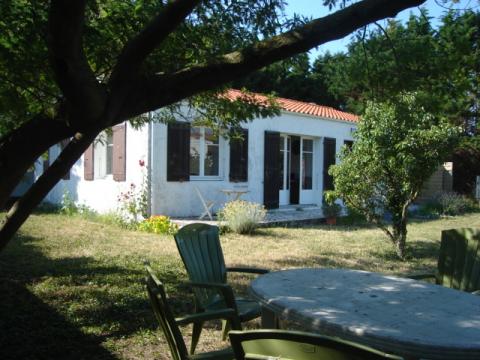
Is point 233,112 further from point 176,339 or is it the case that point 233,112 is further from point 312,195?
point 312,195

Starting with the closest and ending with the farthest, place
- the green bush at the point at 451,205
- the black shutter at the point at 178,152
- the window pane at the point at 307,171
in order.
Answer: the black shutter at the point at 178,152 → the window pane at the point at 307,171 → the green bush at the point at 451,205

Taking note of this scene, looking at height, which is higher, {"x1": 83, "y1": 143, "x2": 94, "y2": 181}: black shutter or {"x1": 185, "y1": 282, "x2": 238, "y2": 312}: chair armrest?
{"x1": 83, "y1": 143, "x2": 94, "y2": 181}: black shutter

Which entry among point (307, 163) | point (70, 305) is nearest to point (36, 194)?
point (70, 305)

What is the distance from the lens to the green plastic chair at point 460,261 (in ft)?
13.3

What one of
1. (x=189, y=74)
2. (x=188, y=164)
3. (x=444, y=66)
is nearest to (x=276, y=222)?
(x=188, y=164)

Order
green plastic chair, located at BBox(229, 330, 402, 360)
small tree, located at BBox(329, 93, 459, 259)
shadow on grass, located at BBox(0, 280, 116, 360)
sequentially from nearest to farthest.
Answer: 1. green plastic chair, located at BBox(229, 330, 402, 360)
2. shadow on grass, located at BBox(0, 280, 116, 360)
3. small tree, located at BBox(329, 93, 459, 259)

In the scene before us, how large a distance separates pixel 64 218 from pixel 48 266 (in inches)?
227

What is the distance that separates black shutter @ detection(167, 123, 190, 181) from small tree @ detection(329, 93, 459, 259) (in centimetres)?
427

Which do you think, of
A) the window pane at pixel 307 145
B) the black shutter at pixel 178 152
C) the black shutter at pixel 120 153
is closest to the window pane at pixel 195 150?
the black shutter at pixel 178 152

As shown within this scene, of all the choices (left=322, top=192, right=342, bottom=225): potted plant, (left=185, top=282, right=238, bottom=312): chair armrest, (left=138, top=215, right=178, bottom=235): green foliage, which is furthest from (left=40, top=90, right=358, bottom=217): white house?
(left=185, top=282, right=238, bottom=312): chair armrest

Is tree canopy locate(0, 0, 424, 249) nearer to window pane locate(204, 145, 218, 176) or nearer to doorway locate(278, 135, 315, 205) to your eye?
window pane locate(204, 145, 218, 176)

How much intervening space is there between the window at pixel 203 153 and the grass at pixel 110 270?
2.59 metres

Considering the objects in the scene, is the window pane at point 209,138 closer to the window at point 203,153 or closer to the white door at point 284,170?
the window at point 203,153

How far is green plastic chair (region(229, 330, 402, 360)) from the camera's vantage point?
138 centimetres
